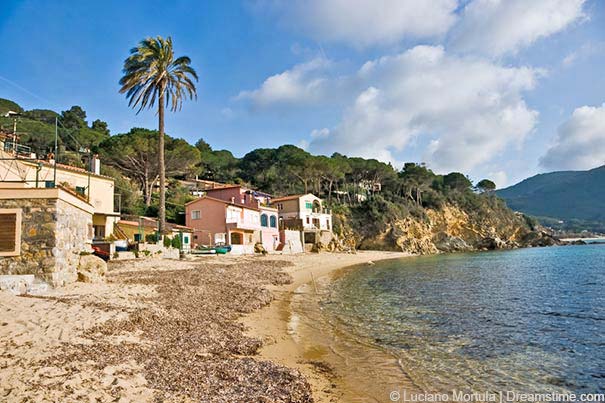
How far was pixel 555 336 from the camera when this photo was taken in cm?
1209

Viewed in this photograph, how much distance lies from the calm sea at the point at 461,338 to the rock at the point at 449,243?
203 ft

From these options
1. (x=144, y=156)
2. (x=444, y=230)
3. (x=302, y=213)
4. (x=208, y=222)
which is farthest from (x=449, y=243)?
(x=144, y=156)

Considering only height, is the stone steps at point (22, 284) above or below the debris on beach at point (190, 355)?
above

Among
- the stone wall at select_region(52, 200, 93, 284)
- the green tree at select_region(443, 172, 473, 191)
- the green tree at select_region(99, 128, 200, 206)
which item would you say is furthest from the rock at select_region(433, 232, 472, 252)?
the stone wall at select_region(52, 200, 93, 284)

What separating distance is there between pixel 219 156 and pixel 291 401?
92501 mm

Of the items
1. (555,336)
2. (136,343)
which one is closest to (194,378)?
(136,343)

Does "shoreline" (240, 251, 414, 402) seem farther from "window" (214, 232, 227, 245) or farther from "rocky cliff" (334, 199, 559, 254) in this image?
"rocky cliff" (334, 199, 559, 254)

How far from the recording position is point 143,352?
7.55m

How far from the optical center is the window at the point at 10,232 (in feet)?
38.6

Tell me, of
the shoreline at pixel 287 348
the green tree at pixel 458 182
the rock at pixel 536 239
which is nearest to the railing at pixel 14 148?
the shoreline at pixel 287 348

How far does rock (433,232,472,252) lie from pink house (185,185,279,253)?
43217 mm

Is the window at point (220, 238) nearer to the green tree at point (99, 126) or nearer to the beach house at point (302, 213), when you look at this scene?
the beach house at point (302, 213)

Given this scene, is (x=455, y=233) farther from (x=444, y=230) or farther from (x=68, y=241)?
(x=68, y=241)

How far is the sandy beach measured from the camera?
227 inches
